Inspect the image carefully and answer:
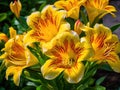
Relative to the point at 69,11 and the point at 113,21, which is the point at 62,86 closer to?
the point at 69,11

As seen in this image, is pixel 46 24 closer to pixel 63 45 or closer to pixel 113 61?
pixel 63 45

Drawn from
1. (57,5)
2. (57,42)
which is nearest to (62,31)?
(57,42)

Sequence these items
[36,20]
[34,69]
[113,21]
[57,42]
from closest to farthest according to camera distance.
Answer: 1. [57,42]
2. [36,20]
3. [34,69]
4. [113,21]

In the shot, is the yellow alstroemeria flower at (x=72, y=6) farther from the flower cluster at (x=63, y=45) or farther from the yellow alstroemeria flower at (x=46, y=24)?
the yellow alstroemeria flower at (x=46, y=24)

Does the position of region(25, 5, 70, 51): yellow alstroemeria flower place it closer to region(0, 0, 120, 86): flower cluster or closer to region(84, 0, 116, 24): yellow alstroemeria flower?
region(0, 0, 120, 86): flower cluster

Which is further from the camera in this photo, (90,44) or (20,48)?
(20,48)

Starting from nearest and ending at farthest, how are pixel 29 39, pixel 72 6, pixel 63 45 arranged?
pixel 63 45
pixel 29 39
pixel 72 6

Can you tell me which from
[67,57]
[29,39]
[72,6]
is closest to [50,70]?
[67,57]
